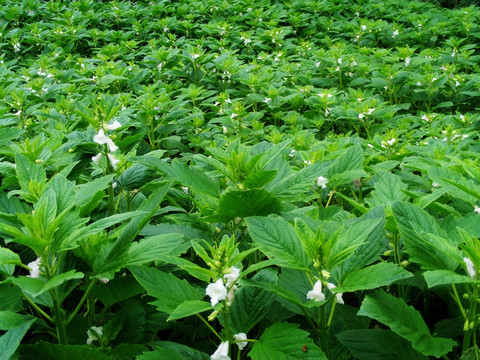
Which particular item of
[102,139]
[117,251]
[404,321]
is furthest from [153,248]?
[404,321]

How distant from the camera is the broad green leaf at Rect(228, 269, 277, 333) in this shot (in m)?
1.17

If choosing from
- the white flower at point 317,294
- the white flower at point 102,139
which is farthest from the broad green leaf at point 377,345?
the white flower at point 102,139

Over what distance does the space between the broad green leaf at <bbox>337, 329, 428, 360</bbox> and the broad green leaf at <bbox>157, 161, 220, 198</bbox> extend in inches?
23.5

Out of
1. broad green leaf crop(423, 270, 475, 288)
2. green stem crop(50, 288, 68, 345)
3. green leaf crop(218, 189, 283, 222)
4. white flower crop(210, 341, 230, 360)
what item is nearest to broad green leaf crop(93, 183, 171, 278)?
green stem crop(50, 288, 68, 345)

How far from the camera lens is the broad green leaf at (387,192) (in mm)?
1511

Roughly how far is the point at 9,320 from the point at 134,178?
0.68m

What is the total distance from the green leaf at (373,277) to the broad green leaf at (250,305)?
223mm

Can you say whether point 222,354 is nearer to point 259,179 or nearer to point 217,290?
point 217,290

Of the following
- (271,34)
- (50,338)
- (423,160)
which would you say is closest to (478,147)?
(423,160)

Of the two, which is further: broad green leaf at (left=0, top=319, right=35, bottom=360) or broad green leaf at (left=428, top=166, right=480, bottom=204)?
broad green leaf at (left=428, top=166, right=480, bottom=204)

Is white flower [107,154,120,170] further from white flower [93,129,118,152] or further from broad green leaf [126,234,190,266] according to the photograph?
broad green leaf [126,234,190,266]

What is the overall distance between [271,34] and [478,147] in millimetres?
4670

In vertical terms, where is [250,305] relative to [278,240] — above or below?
below

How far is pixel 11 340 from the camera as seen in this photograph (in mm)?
1021
